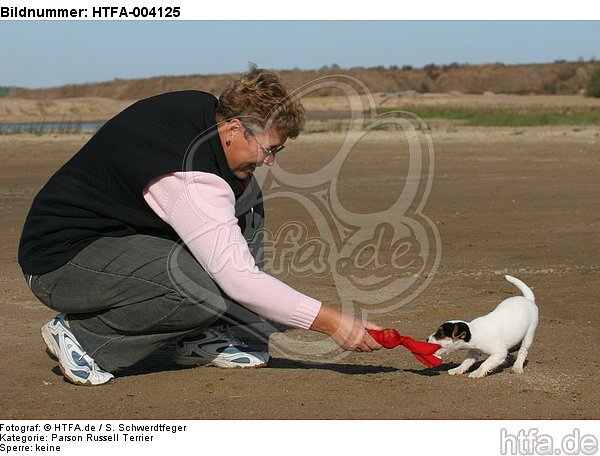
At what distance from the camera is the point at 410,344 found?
5.12 metres

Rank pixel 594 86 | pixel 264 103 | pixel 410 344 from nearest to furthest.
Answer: pixel 264 103, pixel 410 344, pixel 594 86

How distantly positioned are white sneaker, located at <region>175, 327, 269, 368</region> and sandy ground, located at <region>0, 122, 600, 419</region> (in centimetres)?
7

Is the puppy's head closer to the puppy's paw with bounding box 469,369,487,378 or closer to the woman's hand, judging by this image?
the puppy's paw with bounding box 469,369,487,378

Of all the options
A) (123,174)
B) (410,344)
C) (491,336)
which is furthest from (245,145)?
(491,336)

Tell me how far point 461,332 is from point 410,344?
0.39 meters

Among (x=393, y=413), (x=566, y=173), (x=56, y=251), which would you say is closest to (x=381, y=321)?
(x=393, y=413)

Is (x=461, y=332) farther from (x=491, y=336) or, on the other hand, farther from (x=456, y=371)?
(x=456, y=371)

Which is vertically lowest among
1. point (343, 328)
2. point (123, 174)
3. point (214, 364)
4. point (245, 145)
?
point (214, 364)

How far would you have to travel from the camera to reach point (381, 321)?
6.75 m

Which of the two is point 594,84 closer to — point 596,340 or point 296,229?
point 296,229

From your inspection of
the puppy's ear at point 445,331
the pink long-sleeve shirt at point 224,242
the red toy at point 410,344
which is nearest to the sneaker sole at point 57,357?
the pink long-sleeve shirt at point 224,242

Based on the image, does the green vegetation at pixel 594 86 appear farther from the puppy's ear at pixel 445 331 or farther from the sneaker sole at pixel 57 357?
the sneaker sole at pixel 57 357

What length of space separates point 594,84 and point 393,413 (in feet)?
160

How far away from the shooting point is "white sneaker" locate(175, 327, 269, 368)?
565 centimetres
